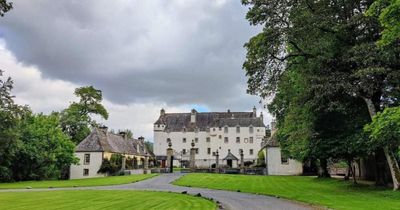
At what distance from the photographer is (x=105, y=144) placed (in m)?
56.9

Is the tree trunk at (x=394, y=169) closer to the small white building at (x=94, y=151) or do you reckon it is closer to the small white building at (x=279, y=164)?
the small white building at (x=279, y=164)

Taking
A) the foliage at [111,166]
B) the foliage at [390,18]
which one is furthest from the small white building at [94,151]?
the foliage at [390,18]

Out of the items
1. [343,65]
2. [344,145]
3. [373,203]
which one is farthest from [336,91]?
[373,203]

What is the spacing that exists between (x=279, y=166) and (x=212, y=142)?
115 feet

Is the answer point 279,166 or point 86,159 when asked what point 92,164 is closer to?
point 86,159

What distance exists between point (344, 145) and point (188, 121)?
66930mm

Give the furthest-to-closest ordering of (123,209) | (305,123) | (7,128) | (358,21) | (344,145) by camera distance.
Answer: (7,128)
(305,123)
(344,145)
(358,21)
(123,209)

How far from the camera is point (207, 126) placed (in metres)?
88.1

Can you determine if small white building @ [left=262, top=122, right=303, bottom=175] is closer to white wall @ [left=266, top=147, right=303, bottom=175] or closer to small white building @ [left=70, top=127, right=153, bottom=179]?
white wall @ [left=266, top=147, right=303, bottom=175]

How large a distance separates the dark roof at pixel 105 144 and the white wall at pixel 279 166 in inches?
924

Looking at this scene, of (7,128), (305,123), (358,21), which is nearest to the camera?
(358,21)

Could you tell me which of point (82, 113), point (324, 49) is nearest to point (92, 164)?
point (82, 113)

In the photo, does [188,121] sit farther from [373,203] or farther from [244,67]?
[373,203]

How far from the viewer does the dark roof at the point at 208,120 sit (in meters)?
85.6
